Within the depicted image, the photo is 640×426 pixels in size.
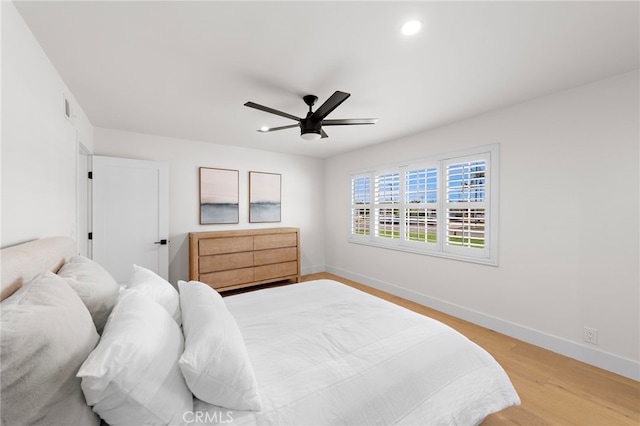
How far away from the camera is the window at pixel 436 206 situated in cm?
300

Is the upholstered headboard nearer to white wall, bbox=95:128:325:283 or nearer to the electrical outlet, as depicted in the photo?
white wall, bbox=95:128:325:283

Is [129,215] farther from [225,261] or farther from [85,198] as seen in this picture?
[225,261]

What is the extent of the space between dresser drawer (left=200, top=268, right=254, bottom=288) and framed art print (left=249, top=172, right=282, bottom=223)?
97 cm

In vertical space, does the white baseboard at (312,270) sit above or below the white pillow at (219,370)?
below

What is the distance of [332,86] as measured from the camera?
2.29 metres

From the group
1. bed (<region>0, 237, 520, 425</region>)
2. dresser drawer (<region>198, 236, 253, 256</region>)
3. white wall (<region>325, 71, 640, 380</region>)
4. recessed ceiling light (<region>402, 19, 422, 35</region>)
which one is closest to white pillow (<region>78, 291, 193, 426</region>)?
bed (<region>0, 237, 520, 425</region>)

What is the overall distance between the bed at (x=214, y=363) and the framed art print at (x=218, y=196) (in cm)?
250

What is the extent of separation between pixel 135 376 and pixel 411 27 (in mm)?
2107

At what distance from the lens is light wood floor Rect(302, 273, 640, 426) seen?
1.69 meters

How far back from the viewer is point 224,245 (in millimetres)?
3904

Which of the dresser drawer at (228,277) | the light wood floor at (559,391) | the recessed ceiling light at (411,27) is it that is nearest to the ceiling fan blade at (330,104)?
the recessed ceiling light at (411,27)

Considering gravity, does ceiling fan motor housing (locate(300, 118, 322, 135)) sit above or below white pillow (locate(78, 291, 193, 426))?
above

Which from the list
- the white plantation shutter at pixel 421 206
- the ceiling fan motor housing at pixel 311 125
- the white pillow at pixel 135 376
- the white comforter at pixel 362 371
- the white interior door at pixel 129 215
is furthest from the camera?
the white plantation shutter at pixel 421 206

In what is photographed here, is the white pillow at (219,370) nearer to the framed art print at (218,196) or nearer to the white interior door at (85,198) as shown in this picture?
A: the white interior door at (85,198)
